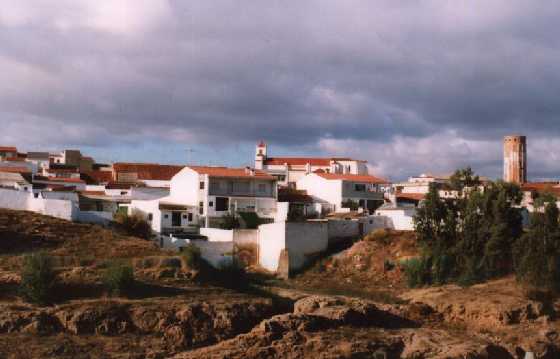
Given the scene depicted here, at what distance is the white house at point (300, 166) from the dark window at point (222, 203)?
2803 centimetres

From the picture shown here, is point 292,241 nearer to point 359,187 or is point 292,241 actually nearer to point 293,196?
point 293,196

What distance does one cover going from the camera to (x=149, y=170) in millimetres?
78000

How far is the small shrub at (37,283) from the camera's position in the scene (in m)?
31.0

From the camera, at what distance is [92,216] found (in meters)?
50.2

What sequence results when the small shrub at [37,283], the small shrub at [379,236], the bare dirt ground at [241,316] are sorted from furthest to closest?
the small shrub at [379,236], the small shrub at [37,283], the bare dirt ground at [241,316]

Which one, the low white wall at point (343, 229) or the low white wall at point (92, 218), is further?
the low white wall at point (92, 218)

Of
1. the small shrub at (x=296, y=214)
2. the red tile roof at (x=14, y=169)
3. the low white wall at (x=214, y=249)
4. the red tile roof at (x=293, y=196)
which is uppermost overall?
the red tile roof at (x=14, y=169)

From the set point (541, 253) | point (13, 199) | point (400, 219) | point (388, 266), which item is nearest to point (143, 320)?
point (388, 266)

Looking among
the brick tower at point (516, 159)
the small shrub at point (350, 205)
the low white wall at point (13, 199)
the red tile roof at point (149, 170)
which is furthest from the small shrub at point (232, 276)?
the brick tower at point (516, 159)

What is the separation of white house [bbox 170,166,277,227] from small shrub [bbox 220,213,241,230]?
3.00ft

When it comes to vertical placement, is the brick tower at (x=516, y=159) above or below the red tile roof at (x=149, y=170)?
above

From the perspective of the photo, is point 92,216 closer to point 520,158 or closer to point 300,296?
point 300,296

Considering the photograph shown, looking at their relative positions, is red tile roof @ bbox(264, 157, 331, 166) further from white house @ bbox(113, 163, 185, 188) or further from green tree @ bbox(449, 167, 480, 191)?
green tree @ bbox(449, 167, 480, 191)

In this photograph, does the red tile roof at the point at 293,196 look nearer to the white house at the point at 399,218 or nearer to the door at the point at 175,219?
the door at the point at 175,219
